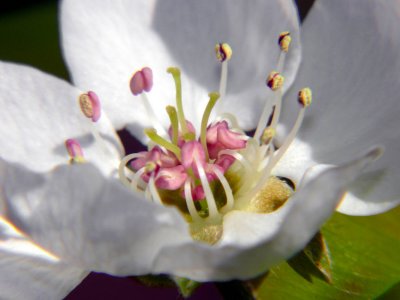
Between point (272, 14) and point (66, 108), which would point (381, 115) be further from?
point (66, 108)

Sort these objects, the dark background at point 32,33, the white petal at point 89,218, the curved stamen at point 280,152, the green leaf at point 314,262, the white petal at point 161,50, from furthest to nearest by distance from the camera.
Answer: the dark background at point 32,33, the white petal at point 161,50, the curved stamen at point 280,152, the green leaf at point 314,262, the white petal at point 89,218

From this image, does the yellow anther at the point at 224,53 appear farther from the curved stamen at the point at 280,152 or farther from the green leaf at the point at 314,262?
the green leaf at the point at 314,262

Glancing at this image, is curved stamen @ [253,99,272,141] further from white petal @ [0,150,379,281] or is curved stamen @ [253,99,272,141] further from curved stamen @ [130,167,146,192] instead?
white petal @ [0,150,379,281]

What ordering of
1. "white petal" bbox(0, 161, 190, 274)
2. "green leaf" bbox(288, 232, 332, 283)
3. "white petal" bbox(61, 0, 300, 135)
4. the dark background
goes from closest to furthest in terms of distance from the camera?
"white petal" bbox(0, 161, 190, 274) → "green leaf" bbox(288, 232, 332, 283) → "white petal" bbox(61, 0, 300, 135) → the dark background

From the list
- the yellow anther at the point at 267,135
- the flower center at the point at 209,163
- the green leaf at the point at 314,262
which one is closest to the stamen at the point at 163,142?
the flower center at the point at 209,163

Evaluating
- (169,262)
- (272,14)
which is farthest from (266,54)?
(169,262)

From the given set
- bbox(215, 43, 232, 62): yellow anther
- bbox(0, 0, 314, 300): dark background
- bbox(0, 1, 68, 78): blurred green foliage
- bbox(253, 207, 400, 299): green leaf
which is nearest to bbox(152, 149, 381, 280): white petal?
bbox(253, 207, 400, 299): green leaf
